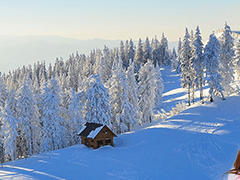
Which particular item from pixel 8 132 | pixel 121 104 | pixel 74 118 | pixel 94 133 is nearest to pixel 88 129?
pixel 94 133

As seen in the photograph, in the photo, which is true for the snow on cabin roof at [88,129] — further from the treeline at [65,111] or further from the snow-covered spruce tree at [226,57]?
the snow-covered spruce tree at [226,57]

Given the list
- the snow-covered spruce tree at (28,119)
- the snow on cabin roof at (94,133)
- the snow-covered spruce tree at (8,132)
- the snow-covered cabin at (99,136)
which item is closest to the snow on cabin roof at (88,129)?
the snow-covered cabin at (99,136)

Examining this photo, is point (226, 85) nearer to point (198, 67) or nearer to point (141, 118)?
point (198, 67)

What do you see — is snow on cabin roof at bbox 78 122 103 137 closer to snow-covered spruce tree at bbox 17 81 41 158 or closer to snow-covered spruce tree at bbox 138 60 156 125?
snow-covered spruce tree at bbox 17 81 41 158

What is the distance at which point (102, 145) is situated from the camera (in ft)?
115

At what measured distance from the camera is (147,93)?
48344 mm

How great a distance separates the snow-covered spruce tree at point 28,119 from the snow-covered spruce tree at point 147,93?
21.4 meters

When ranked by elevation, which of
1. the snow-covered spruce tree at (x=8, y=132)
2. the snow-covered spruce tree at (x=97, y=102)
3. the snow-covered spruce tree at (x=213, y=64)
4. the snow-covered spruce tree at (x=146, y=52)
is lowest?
the snow-covered spruce tree at (x=8, y=132)

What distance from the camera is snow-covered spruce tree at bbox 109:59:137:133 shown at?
43.0 m

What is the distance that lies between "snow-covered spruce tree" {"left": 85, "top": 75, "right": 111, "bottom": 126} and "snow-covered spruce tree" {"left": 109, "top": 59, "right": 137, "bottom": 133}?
3.34 meters

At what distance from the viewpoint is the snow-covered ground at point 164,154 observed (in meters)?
23.8

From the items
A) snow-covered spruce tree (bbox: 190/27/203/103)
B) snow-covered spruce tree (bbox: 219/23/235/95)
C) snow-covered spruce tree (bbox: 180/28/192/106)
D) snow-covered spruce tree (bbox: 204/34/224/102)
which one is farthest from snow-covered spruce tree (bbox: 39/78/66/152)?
snow-covered spruce tree (bbox: 219/23/235/95)

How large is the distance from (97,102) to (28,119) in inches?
522

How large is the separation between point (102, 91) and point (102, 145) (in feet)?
32.4
